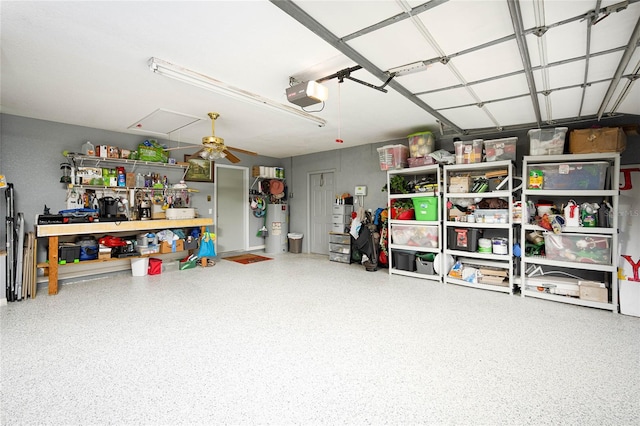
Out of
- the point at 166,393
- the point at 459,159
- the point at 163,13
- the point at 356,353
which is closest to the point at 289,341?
the point at 356,353

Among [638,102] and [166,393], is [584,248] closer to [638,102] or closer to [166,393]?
[638,102]

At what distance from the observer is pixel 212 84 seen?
3.14 m

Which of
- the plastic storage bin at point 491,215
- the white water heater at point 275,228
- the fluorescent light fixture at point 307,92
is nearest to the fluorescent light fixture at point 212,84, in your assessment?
the fluorescent light fixture at point 307,92

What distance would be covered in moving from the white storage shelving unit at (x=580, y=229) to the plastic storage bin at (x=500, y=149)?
298 mm

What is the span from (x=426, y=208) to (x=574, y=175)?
189 centimetres

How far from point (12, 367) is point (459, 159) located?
17.9ft

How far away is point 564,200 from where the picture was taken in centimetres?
415

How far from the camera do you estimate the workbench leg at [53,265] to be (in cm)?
406

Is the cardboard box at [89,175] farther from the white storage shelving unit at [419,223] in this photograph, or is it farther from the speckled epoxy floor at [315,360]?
the white storage shelving unit at [419,223]

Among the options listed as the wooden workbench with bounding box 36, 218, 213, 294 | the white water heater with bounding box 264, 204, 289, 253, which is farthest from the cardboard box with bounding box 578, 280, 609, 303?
the wooden workbench with bounding box 36, 218, 213, 294

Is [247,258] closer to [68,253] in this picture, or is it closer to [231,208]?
[231,208]

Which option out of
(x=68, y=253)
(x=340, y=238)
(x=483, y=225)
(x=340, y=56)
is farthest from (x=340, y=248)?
(x=68, y=253)

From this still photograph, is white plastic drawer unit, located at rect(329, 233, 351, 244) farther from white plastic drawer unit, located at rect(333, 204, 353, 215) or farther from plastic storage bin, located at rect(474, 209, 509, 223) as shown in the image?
plastic storage bin, located at rect(474, 209, 509, 223)

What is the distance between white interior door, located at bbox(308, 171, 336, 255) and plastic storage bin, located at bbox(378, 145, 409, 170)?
6.44 ft
